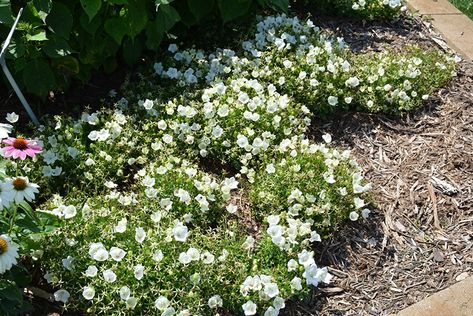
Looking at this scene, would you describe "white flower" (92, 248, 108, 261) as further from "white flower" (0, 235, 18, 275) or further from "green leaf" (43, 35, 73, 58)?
"green leaf" (43, 35, 73, 58)

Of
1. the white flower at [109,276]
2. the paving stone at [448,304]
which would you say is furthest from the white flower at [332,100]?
the white flower at [109,276]

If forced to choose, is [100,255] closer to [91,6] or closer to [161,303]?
[161,303]

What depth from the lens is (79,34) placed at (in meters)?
3.51

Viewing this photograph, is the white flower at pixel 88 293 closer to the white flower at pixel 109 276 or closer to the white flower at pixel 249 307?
the white flower at pixel 109 276

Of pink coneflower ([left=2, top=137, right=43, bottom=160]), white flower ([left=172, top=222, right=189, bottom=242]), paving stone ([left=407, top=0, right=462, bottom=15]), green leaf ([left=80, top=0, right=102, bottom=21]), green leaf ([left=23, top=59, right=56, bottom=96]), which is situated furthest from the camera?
paving stone ([left=407, top=0, right=462, bottom=15])

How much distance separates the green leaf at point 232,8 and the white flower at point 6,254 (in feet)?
7.22

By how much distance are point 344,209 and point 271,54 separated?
4.15 ft

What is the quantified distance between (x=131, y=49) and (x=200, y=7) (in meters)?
0.54

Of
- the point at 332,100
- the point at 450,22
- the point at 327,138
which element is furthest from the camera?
the point at 450,22

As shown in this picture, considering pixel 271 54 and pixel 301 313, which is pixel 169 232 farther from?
pixel 271 54

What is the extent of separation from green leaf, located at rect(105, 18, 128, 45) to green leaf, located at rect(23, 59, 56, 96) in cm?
39

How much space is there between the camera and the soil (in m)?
3.11

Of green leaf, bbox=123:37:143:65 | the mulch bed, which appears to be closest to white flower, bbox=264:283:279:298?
the mulch bed

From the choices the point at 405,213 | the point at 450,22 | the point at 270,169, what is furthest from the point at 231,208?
the point at 450,22
